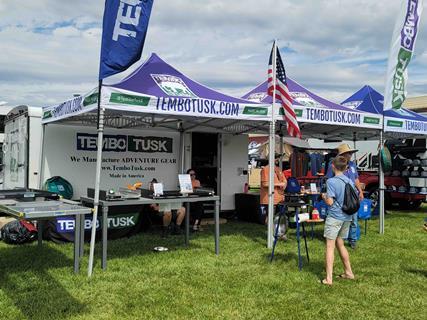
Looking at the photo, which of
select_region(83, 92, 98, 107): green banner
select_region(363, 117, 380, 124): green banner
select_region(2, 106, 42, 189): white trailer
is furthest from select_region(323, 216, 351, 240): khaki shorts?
select_region(2, 106, 42, 189): white trailer

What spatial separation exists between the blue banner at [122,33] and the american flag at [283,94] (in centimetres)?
258

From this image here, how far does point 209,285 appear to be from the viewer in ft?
16.8

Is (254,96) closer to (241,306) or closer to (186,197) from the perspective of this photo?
(186,197)

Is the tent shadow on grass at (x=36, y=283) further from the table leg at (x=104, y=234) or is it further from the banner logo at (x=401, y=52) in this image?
the banner logo at (x=401, y=52)

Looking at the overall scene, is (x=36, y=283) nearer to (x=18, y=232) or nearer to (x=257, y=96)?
(x=18, y=232)

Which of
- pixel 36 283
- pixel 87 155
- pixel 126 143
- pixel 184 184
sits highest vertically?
pixel 126 143

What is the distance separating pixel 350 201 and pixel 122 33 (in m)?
3.20

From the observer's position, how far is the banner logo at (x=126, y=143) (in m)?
8.50

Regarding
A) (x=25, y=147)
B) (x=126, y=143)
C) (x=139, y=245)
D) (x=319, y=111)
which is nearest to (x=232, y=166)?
(x=126, y=143)

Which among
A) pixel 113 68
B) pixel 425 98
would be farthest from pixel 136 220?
pixel 425 98

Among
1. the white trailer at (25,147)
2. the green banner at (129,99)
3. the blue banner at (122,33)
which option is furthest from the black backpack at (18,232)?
the blue banner at (122,33)

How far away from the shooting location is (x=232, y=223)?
987 cm

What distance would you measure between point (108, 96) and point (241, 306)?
2.90 meters

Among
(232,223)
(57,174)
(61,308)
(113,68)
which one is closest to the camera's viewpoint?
(61,308)
